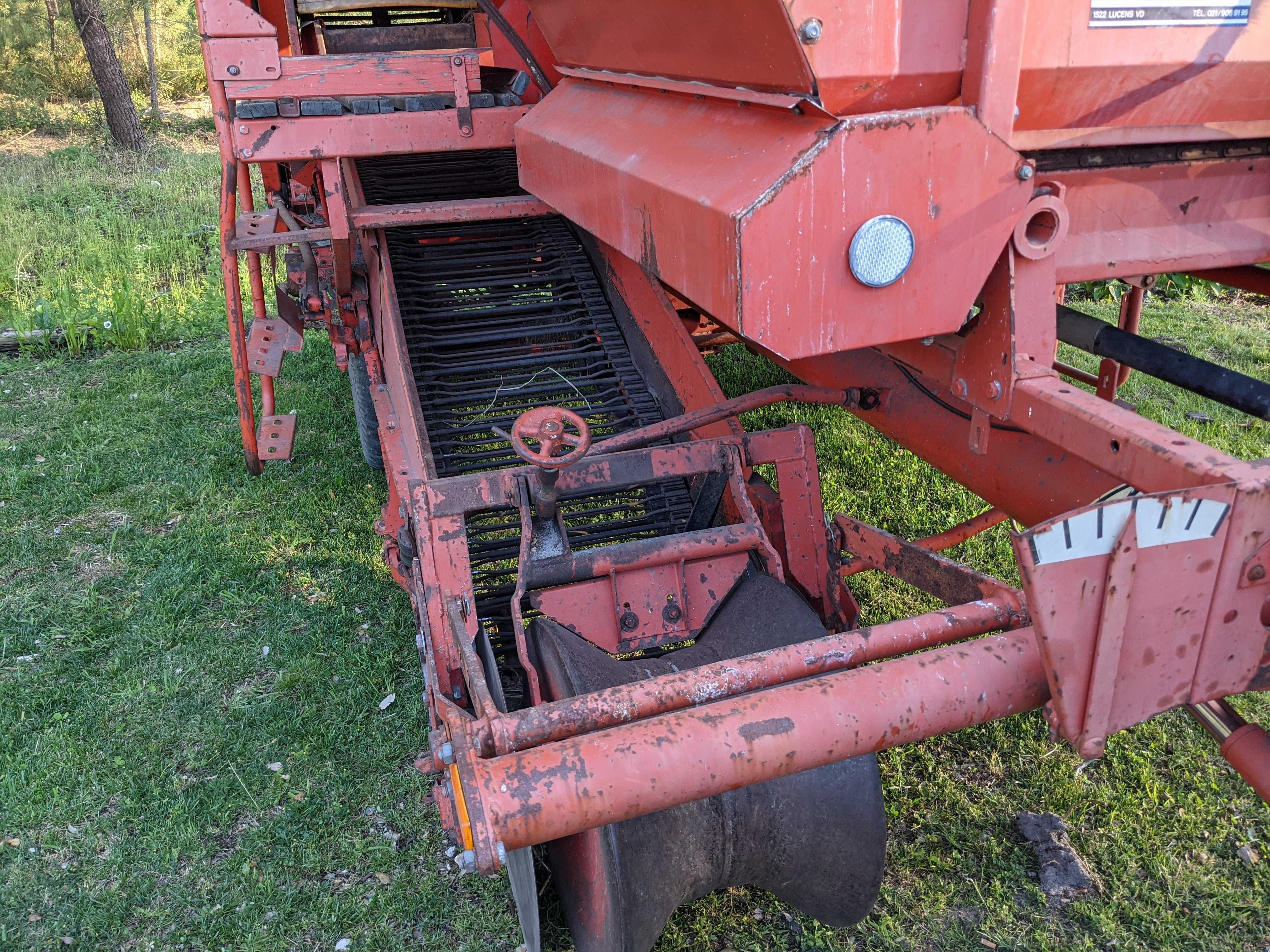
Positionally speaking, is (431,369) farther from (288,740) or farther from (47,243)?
(47,243)

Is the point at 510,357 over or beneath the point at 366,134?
beneath

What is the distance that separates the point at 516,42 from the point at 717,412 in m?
1.64

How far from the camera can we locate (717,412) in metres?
2.74

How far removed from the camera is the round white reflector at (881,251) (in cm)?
169

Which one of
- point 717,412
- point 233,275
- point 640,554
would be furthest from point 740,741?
A: point 233,275

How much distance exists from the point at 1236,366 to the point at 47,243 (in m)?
9.59

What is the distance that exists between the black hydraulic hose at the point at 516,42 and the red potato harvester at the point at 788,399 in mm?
12

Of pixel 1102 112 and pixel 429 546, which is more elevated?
pixel 1102 112

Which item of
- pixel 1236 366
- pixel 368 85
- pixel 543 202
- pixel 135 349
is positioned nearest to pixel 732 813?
pixel 543 202

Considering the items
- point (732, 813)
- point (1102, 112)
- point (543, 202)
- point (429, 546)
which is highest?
point (1102, 112)

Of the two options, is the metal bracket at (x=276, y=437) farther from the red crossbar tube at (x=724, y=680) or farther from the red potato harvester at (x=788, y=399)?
the red crossbar tube at (x=724, y=680)

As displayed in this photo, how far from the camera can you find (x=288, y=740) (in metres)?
3.13

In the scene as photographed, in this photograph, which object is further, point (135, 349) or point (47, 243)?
point (47, 243)

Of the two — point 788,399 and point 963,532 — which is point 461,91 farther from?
point 963,532
